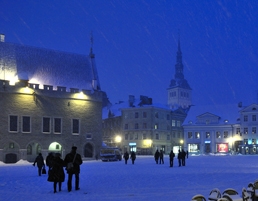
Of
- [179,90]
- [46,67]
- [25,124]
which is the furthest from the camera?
[179,90]

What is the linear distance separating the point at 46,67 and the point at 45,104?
518 centimetres

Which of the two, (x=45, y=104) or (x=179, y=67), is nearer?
(x=45, y=104)

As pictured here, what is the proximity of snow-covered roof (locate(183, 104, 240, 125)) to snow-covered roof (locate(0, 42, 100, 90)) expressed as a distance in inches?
1204

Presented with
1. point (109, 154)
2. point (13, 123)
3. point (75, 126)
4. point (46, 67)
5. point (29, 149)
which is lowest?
point (109, 154)

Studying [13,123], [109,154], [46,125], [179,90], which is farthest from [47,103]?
[179,90]

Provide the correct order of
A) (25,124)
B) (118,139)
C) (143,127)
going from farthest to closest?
(118,139)
(143,127)
(25,124)

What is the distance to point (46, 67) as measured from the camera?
51.9 metres

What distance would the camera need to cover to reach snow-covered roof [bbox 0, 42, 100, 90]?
1935 inches

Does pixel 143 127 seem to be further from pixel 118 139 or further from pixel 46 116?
pixel 46 116

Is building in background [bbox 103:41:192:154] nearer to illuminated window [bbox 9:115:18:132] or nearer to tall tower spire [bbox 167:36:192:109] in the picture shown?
illuminated window [bbox 9:115:18:132]

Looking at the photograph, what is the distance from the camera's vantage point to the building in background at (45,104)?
46.6 metres

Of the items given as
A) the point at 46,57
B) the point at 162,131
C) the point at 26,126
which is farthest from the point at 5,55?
the point at 162,131

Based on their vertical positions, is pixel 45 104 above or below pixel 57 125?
above

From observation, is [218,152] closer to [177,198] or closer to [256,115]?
[256,115]
